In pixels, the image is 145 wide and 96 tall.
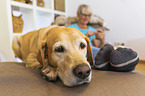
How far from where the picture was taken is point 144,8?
2992mm

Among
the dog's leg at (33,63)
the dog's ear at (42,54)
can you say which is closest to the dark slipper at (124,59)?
the dog's ear at (42,54)

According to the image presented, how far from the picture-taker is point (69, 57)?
0.83 meters

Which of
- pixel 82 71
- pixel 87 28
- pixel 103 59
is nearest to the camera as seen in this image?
pixel 82 71

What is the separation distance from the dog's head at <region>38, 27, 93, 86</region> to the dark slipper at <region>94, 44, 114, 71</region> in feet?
0.40

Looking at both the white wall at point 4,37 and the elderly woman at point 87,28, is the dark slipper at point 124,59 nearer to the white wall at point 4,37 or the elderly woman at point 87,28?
the elderly woman at point 87,28

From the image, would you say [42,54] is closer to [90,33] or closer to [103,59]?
[103,59]

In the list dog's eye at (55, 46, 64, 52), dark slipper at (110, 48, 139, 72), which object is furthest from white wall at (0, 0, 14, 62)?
dark slipper at (110, 48, 139, 72)

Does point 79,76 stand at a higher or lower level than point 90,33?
lower

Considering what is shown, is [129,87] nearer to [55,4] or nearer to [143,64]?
[143,64]

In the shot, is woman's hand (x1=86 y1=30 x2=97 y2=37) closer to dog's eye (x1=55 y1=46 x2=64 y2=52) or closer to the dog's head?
the dog's head

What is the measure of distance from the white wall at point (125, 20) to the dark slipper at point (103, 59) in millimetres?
2773

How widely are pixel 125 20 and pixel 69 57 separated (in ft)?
10.4

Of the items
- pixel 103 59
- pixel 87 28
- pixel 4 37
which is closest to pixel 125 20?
pixel 87 28

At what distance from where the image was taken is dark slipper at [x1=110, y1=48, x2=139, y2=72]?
0.81 m
